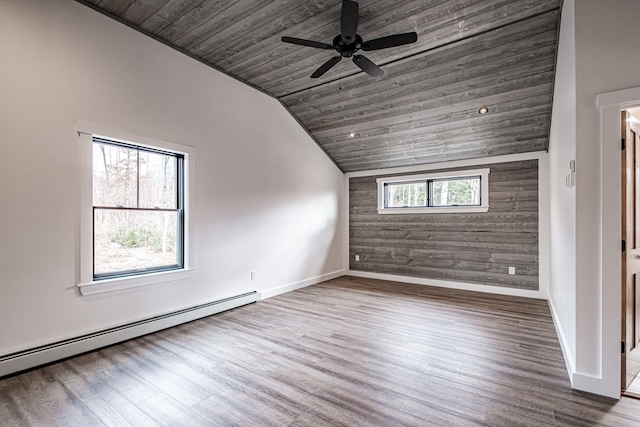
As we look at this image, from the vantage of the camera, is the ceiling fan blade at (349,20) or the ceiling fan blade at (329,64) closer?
the ceiling fan blade at (349,20)

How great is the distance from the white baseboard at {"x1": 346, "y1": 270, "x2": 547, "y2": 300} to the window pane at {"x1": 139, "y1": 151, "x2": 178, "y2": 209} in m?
4.26

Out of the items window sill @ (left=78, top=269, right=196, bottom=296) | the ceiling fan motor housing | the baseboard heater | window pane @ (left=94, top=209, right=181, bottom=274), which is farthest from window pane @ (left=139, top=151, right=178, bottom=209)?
the ceiling fan motor housing

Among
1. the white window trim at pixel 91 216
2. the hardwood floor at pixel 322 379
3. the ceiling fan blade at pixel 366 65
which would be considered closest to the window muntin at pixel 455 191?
the hardwood floor at pixel 322 379

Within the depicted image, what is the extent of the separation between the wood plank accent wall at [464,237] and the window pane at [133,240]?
158 inches

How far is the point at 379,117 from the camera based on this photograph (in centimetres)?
480

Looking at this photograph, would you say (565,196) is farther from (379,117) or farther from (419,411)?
(379,117)

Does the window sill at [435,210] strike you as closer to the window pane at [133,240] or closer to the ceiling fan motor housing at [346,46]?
the ceiling fan motor housing at [346,46]

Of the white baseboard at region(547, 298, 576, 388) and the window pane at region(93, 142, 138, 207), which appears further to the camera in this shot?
the window pane at region(93, 142, 138, 207)

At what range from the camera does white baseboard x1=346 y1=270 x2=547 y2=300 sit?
15.8ft

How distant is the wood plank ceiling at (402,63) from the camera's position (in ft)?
9.72

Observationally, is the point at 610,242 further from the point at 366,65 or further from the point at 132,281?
the point at 132,281

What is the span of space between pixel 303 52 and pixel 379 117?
1.68 metres

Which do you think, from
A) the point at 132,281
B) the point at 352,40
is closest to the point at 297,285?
the point at 132,281

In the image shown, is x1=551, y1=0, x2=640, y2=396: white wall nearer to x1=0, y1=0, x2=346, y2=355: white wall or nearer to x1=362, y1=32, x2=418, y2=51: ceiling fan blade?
x1=362, y1=32, x2=418, y2=51: ceiling fan blade
